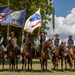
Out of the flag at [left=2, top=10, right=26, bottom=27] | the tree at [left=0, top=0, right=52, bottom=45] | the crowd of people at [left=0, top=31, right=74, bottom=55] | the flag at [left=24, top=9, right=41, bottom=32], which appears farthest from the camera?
the tree at [left=0, top=0, right=52, bottom=45]

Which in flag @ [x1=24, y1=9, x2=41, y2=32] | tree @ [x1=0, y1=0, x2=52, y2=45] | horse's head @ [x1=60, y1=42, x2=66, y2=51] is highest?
tree @ [x1=0, y1=0, x2=52, y2=45]

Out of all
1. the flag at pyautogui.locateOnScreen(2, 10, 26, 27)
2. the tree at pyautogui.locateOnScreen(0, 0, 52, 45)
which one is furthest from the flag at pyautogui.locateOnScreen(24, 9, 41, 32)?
the tree at pyautogui.locateOnScreen(0, 0, 52, 45)

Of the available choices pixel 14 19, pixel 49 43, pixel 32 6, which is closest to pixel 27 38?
pixel 49 43

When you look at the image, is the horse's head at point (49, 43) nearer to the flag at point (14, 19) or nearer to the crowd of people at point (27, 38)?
the crowd of people at point (27, 38)

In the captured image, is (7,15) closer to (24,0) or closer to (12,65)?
(12,65)

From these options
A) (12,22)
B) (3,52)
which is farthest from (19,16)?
(3,52)

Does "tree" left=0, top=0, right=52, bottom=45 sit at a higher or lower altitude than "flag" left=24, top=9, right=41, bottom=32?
higher

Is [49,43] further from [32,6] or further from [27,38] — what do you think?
[32,6]

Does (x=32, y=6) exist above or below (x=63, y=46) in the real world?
above

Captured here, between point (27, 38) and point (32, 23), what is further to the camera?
point (32, 23)

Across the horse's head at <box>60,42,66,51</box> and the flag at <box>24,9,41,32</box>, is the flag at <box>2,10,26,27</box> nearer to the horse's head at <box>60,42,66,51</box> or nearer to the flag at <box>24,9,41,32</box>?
the flag at <box>24,9,41,32</box>

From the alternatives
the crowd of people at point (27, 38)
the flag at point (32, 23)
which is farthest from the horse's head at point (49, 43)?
the flag at point (32, 23)

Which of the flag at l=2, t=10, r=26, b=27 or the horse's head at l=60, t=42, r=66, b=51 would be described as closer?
the horse's head at l=60, t=42, r=66, b=51

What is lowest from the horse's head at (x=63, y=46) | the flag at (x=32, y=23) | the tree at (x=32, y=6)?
the horse's head at (x=63, y=46)
